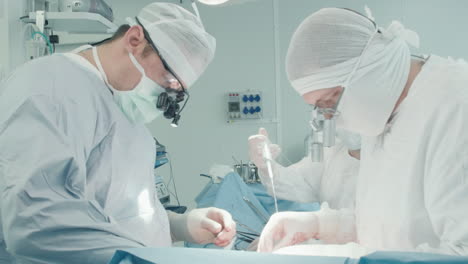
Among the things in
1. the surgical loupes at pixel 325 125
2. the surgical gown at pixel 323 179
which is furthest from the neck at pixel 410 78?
the surgical gown at pixel 323 179

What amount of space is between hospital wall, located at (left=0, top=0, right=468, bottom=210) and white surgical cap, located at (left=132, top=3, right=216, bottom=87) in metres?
2.46

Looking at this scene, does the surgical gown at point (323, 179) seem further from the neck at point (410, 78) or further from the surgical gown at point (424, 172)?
the neck at point (410, 78)

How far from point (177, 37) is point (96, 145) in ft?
1.41

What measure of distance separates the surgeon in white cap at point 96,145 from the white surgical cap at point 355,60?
39cm

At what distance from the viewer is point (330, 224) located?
1450mm

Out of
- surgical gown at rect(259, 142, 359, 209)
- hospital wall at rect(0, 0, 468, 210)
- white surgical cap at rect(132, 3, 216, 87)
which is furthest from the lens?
hospital wall at rect(0, 0, 468, 210)

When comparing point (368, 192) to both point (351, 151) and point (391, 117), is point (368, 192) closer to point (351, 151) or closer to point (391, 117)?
point (391, 117)

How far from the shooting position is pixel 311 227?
1468 mm

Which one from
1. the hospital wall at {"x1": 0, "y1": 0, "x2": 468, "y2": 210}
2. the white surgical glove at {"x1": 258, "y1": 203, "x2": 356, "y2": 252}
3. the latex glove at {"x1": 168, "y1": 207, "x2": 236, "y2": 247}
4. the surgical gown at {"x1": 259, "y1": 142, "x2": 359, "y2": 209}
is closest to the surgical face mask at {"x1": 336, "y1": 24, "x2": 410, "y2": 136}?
the white surgical glove at {"x1": 258, "y1": 203, "x2": 356, "y2": 252}

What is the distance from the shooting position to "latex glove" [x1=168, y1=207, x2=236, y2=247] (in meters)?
1.43

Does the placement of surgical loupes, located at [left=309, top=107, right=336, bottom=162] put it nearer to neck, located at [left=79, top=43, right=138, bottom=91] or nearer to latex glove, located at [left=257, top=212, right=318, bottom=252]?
latex glove, located at [left=257, top=212, right=318, bottom=252]

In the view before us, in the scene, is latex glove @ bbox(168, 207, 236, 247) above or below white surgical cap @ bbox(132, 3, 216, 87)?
below

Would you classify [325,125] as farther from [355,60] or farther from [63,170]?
[63,170]

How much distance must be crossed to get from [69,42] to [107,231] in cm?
181
